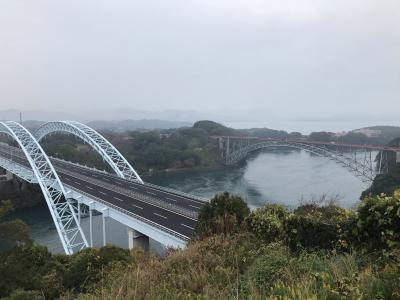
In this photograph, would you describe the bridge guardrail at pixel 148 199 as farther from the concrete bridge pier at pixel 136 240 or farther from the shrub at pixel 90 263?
the shrub at pixel 90 263

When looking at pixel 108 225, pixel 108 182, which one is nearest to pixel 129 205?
pixel 108 225

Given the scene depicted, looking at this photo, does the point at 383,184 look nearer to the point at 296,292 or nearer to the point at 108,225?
the point at 108,225

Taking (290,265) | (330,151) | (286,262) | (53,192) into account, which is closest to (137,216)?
(286,262)

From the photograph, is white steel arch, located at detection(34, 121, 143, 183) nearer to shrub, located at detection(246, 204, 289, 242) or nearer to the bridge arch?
the bridge arch

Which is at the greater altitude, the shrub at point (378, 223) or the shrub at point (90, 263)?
the shrub at point (378, 223)

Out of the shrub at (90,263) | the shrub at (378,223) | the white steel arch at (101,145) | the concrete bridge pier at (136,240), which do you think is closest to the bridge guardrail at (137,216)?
the concrete bridge pier at (136,240)

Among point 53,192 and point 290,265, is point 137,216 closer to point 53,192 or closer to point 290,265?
point 290,265
